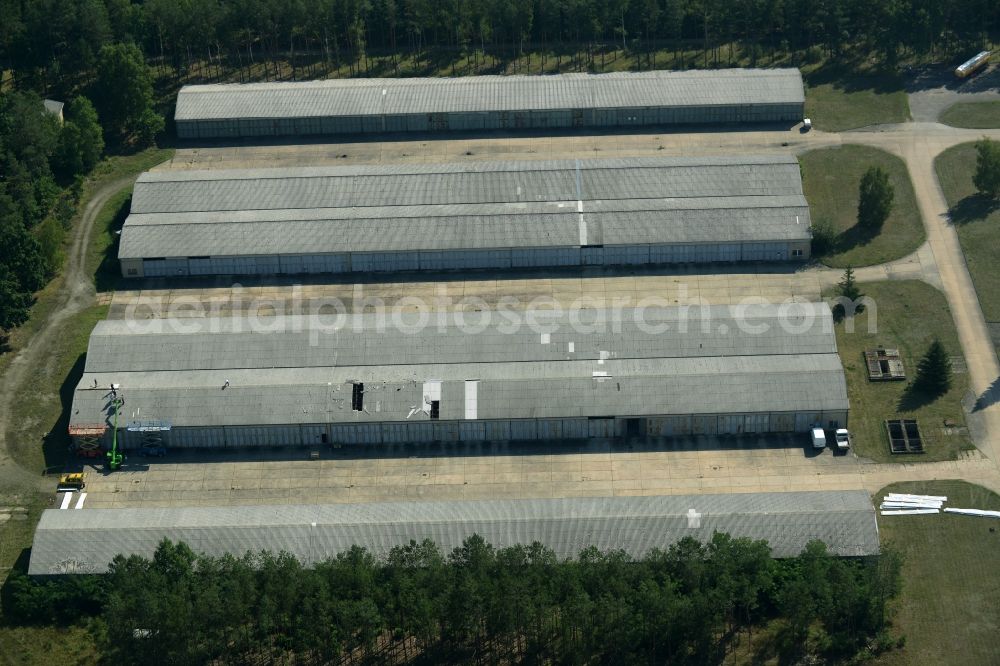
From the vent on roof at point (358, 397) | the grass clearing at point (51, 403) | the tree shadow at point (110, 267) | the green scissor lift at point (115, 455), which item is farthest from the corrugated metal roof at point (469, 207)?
the green scissor lift at point (115, 455)

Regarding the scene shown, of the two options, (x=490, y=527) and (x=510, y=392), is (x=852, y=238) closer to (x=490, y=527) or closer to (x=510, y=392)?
(x=510, y=392)

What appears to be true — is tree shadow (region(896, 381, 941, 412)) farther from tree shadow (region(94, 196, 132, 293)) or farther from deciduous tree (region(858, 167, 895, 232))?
tree shadow (region(94, 196, 132, 293))

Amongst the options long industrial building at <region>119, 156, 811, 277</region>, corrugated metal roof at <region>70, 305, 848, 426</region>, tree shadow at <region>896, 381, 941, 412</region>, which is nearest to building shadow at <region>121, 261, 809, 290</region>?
long industrial building at <region>119, 156, 811, 277</region>

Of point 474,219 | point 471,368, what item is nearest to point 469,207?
point 474,219

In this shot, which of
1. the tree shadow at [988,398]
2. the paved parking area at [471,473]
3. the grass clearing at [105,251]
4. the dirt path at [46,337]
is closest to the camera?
the paved parking area at [471,473]

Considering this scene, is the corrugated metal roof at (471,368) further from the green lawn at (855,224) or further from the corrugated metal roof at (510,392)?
the green lawn at (855,224)
